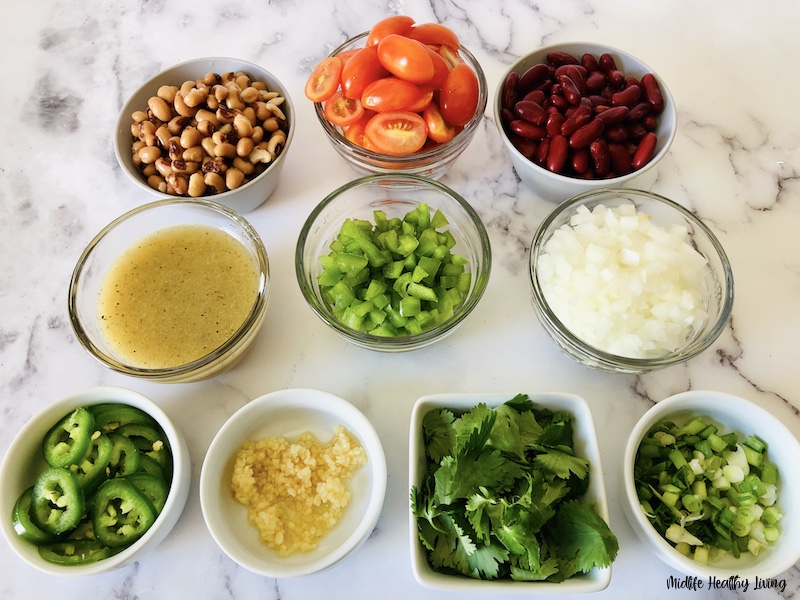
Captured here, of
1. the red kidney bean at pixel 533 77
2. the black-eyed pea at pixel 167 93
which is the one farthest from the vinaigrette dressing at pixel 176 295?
the red kidney bean at pixel 533 77

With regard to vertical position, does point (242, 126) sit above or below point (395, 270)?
above

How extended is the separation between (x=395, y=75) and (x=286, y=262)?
520mm

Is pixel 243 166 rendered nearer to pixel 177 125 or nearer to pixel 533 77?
pixel 177 125

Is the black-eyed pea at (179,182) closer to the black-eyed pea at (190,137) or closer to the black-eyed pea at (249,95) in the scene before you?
the black-eyed pea at (190,137)

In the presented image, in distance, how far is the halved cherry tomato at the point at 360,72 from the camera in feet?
4.70

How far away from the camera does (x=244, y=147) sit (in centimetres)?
149

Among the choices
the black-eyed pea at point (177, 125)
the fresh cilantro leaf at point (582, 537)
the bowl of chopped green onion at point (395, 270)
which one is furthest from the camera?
the black-eyed pea at point (177, 125)

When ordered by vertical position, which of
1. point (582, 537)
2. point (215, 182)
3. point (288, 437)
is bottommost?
point (288, 437)

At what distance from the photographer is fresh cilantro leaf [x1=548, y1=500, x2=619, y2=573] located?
1050mm

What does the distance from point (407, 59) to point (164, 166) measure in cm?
63

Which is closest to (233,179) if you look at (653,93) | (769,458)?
(653,93)

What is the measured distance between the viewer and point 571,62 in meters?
1.59

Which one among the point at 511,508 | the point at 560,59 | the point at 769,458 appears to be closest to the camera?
the point at 511,508

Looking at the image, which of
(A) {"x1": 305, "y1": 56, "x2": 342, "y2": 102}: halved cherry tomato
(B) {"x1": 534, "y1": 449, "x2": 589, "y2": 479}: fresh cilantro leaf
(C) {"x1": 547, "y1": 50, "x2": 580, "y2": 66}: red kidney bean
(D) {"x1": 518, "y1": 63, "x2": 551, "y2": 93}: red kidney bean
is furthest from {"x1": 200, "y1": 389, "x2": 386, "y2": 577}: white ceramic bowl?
(C) {"x1": 547, "y1": 50, "x2": 580, "y2": 66}: red kidney bean
